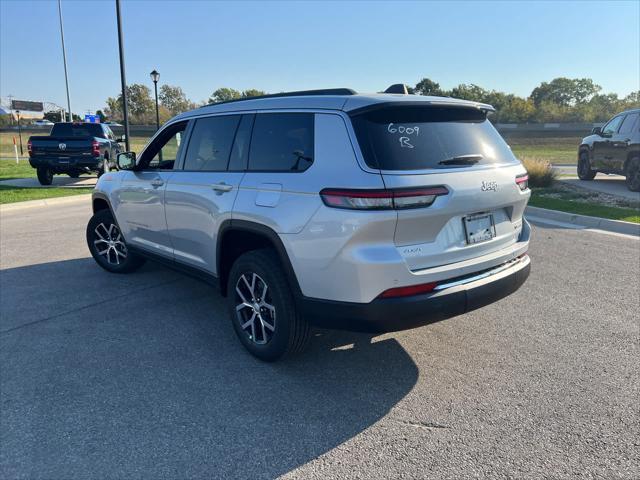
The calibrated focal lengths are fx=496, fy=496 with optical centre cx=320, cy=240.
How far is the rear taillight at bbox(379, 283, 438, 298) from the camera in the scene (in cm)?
295

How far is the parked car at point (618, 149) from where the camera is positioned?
12672mm

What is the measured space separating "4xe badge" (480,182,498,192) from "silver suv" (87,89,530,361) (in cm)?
1

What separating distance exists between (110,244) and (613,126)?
13728 mm

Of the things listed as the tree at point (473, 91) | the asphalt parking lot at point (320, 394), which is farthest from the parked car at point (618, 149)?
the tree at point (473, 91)

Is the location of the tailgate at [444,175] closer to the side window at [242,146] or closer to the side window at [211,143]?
the side window at [242,146]

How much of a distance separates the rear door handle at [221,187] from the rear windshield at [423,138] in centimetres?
120

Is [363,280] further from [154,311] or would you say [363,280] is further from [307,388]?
[154,311]

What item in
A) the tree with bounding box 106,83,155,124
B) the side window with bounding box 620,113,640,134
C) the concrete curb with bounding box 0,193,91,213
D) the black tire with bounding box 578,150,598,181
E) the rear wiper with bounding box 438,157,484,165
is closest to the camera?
the rear wiper with bounding box 438,157,484,165

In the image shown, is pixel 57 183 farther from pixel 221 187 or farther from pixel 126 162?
pixel 221 187

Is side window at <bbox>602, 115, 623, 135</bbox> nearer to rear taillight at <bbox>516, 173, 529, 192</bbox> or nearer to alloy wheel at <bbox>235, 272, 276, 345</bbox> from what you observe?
rear taillight at <bbox>516, 173, 529, 192</bbox>

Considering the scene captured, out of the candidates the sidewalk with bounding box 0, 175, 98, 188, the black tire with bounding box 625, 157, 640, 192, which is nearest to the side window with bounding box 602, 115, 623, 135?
the black tire with bounding box 625, 157, 640, 192

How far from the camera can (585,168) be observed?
1533cm

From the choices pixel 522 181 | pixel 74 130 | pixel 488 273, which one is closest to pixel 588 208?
pixel 522 181

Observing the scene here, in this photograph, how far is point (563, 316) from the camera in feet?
14.9
